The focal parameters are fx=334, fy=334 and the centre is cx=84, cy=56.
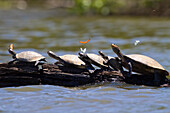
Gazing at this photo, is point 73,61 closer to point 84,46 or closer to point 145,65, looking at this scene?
point 145,65

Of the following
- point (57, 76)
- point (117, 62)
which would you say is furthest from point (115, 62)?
point (57, 76)

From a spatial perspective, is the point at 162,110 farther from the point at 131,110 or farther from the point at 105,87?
the point at 105,87

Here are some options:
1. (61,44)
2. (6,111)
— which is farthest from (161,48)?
(6,111)

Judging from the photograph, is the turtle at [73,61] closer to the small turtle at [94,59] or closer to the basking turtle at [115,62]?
the small turtle at [94,59]

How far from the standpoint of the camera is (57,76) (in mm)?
6574

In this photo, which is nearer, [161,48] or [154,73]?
[154,73]

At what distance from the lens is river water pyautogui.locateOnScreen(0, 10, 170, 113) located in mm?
5402

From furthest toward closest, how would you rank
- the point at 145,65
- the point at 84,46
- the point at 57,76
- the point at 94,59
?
the point at 84,46, the point at 94,59, the point at 57,76, the point at 145,65

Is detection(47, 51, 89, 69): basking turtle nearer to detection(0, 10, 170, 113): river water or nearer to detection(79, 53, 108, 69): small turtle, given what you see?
detection(79, 53, 108, 69): small turtle

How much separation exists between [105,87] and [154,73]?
3.20ft

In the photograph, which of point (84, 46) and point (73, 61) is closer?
point (73, 61)

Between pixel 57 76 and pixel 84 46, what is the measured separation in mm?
7877

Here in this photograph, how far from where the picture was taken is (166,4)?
2533cm

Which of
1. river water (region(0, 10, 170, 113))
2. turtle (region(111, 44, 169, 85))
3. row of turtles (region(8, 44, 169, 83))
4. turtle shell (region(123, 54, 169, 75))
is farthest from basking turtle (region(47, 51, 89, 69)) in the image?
turtle shell (region(123, 54, 169, 75))
